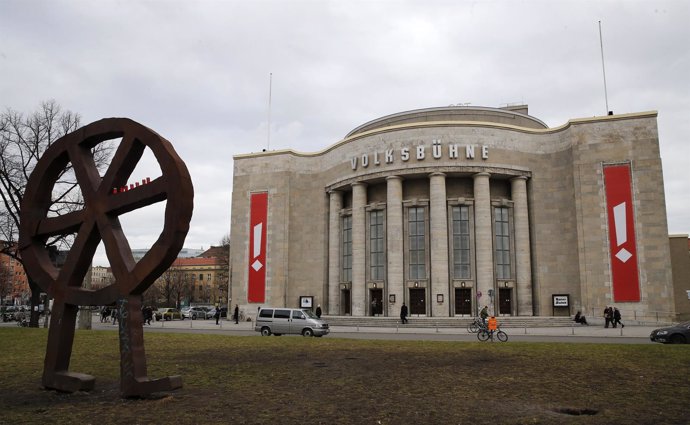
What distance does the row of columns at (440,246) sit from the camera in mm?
50469

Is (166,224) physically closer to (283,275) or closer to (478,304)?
(478,304)

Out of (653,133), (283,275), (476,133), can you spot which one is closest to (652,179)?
(653,133)

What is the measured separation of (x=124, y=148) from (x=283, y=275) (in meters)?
46.6

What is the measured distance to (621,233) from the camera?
47781 millimetres

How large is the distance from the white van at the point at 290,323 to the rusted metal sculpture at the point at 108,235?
68.2 feet

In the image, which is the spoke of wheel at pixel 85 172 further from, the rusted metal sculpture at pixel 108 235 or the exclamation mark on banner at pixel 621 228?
the exclamation mark on banner at pixel 621 228

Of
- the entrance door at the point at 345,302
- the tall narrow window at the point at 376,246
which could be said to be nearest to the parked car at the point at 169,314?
the entrance door at the point at 345,302

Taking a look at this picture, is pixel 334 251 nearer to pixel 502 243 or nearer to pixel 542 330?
pixel 502 243

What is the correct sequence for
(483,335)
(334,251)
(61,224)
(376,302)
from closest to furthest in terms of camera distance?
(61,224) < (483,335) < (376,302) < (334,251)

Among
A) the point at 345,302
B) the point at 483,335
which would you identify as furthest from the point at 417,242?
the point at 483,335

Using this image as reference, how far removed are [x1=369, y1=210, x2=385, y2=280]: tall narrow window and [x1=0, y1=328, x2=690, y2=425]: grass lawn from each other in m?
33.5

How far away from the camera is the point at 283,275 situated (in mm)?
58906

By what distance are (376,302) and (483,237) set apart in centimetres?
1229

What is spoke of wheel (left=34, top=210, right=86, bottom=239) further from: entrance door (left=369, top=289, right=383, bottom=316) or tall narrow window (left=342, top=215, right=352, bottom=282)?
tall narrow window (left=342, top=215, right=352, bottom=282)
